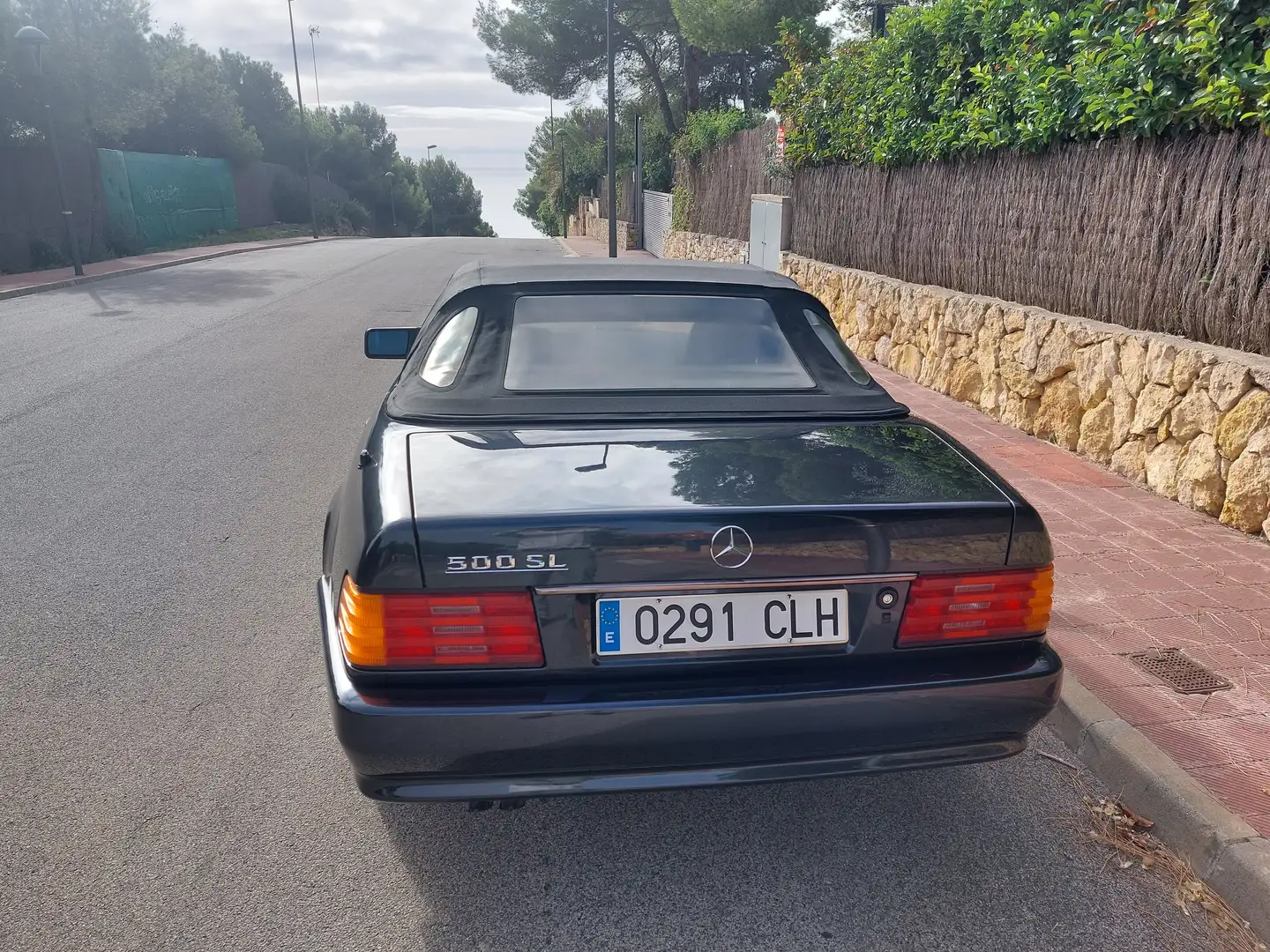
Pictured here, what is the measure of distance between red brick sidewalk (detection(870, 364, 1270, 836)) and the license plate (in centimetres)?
138

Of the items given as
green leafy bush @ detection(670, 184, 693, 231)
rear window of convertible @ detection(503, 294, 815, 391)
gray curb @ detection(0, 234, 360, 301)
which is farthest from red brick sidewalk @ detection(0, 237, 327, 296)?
rear window of convertible @ detection(503, 294, 815, 391)

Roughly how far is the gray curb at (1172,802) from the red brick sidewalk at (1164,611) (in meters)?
0.08

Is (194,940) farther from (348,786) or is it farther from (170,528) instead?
(170,528)

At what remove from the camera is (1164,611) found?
4008 millimetres

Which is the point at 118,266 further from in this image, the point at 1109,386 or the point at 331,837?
the point at 331,837

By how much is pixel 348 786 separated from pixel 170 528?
2738mm

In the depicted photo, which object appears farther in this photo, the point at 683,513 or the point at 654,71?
the point at 654,71

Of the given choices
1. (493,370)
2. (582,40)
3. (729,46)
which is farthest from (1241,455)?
(582,40)

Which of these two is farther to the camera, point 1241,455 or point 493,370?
point 1241,455

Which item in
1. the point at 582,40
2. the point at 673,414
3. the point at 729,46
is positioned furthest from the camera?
the point at 582,40

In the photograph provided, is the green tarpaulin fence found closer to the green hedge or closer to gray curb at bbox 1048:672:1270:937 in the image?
the green hedge

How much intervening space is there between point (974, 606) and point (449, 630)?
122cm

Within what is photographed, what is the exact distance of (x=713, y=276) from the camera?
3430 millimetres

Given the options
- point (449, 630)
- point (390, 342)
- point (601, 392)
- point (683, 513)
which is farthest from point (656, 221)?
point (449, 630)
